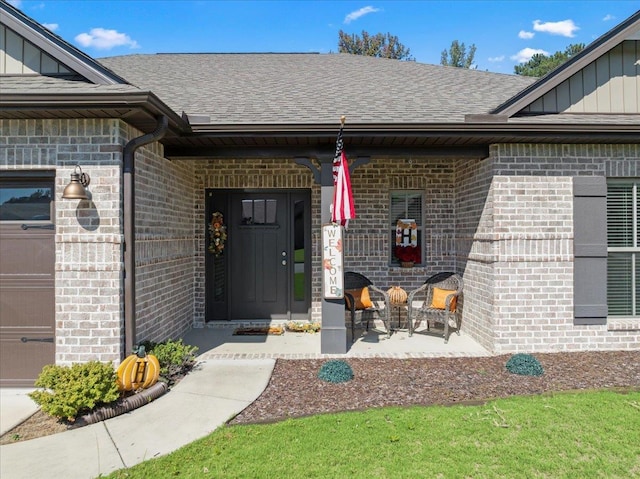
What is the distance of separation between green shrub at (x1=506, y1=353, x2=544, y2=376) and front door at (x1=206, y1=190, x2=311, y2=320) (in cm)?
352

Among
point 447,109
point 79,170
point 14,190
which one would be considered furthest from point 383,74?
point 14,190

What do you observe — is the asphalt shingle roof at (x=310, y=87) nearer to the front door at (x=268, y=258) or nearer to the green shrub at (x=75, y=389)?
the front door at (x=268, y=258)

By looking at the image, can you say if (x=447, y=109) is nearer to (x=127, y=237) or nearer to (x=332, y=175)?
(x=332, y=175)

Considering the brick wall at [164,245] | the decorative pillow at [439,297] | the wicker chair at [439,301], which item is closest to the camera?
the brick wall at [164,245]

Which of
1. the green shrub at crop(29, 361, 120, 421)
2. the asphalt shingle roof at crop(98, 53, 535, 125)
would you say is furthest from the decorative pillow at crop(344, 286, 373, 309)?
the green shrub at crop(29, 361, 120, 421)

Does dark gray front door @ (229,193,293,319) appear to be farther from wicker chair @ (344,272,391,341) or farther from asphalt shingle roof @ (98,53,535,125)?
asphalt shingle roof @ (98,53,535,125)

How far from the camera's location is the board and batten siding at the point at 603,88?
5715 millimetres

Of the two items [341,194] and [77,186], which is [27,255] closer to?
[77,186]

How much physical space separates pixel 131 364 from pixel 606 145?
661cm

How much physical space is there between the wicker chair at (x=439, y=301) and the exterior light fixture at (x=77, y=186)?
483 cm

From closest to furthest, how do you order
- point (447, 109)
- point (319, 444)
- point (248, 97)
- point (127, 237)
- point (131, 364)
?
1. point (319, 444)
2. point (131, 364)
3. point (127, 237)
4. point (447, 109)
5. point (248, 97)

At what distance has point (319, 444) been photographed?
3.24 meters

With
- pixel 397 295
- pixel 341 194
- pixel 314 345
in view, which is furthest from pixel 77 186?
pixel 397 295

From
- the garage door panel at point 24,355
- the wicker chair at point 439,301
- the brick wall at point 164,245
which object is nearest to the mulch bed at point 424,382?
the wicker chair at point 439,301
